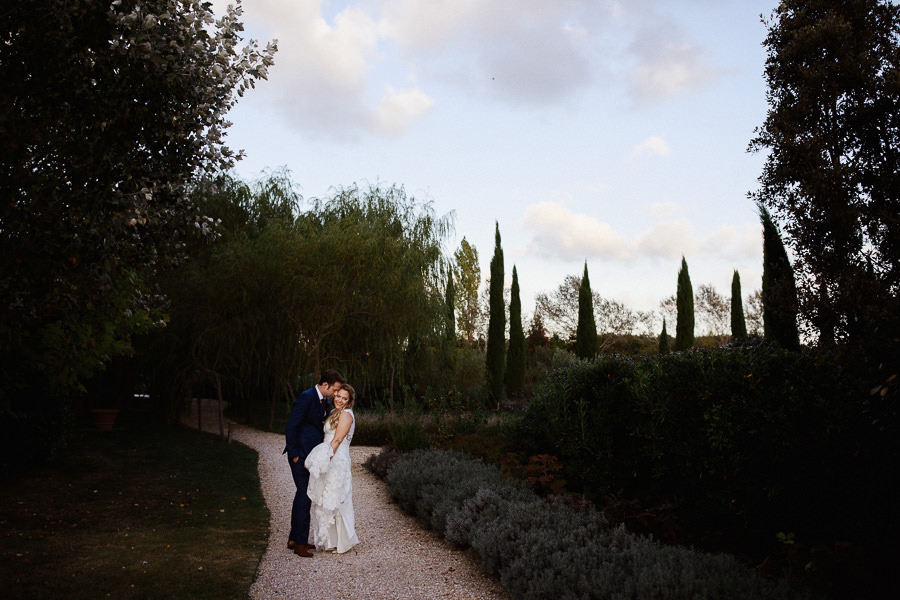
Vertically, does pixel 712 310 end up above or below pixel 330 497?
above

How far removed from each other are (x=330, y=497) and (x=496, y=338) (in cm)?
1833

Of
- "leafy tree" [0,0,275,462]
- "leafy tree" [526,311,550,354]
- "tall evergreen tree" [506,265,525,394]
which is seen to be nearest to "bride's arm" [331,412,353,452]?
"leafy tree" [0,0,275,462]

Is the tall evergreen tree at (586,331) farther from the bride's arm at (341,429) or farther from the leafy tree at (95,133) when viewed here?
the leafy tree at (95,133)

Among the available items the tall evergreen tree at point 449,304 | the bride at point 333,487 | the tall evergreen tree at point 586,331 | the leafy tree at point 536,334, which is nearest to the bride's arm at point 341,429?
the bride at point 333,487

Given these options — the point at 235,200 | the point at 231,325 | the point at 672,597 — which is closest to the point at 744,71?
the point at 672,597

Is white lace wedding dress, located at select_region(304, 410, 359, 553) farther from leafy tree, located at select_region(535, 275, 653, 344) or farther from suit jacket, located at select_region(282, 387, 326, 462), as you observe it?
leafy tree, located at select_region(535, 275, 653, 344)

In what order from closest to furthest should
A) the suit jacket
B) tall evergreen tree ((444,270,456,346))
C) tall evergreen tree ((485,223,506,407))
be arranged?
the suit jacket
tall evergreen tree ((444,270,456,346))
tall evergreen tree ((485,223,506,407))

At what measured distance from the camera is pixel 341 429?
6062 mm

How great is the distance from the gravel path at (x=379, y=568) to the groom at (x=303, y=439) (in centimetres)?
21

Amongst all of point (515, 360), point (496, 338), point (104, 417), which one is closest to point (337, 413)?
point (104, 417)

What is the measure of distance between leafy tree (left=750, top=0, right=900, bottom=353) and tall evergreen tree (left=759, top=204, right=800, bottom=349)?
0.18m

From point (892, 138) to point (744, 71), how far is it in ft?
6.01

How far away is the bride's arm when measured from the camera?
19.7 ft

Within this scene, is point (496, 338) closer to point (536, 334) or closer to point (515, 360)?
point (515, 360)
